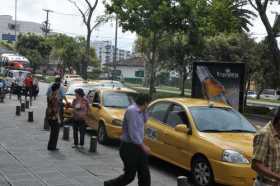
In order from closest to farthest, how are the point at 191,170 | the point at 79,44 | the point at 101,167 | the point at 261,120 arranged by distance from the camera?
the point at 191,170 → the point at 101,167 → the point at 261,120 → the point at 79,44

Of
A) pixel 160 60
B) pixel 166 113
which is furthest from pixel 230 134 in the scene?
pixel 160 60

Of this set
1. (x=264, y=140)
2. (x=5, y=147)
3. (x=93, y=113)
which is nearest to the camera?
(x=264, y=140)

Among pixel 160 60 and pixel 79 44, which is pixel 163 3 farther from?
pixel 79 44

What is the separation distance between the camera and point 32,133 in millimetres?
15312

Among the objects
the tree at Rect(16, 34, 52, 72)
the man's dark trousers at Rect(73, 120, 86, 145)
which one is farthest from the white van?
the tree at Rect(16, 34, 52, 72)

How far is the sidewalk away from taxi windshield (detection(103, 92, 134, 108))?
119 cm

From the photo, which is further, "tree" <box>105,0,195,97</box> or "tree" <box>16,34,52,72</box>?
"tree" <box>16,34,52,72</box>

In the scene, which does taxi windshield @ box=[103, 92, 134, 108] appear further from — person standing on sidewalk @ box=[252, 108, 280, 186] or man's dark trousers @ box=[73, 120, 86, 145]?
person standing on sidewalk @ box=[252, 108, 280, 186]

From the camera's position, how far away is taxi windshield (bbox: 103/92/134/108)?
1491 cm

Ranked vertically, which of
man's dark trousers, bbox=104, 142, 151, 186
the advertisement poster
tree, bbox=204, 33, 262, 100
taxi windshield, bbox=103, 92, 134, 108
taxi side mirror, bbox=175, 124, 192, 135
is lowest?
man's dark trousers, bbox=104, 142, 151, 186

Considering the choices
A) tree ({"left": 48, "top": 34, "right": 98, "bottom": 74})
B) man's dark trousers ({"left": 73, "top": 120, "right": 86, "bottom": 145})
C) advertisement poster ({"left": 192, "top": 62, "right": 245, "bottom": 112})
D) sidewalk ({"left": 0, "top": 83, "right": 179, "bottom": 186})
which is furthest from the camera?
tree ({"left": 48, "top": 34, "right": 98, "bottom": 74})

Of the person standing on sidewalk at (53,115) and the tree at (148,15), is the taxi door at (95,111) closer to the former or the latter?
the person standing on sidewalk at (53,115)

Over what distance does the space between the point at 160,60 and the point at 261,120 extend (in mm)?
21280

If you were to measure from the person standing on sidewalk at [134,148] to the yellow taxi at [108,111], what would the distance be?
5.65 metres
